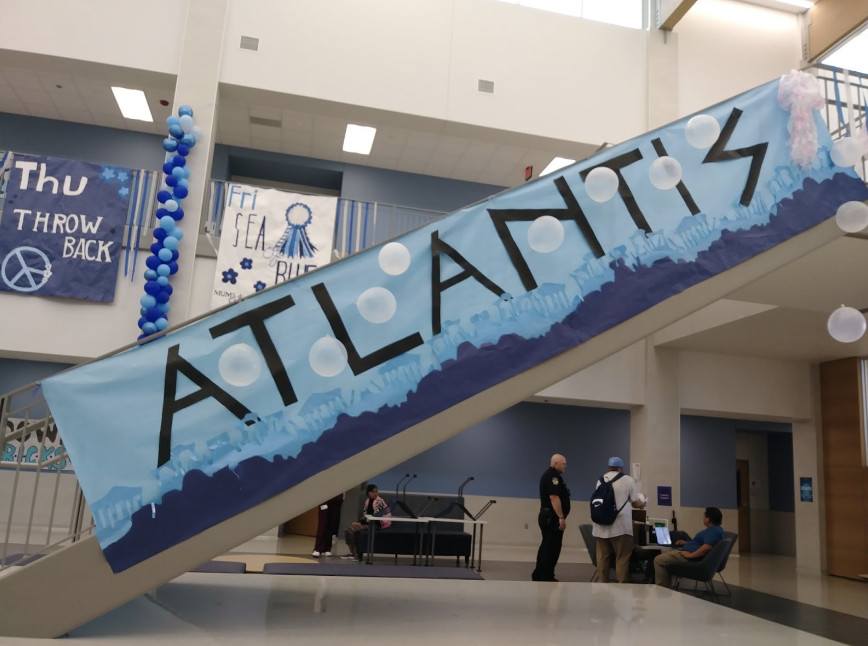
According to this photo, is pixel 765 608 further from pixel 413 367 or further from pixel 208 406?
pixel 208 406

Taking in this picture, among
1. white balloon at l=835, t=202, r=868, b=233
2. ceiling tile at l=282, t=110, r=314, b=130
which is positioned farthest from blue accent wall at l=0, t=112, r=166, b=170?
white balloon at l=835, t=202, r=868, b=233

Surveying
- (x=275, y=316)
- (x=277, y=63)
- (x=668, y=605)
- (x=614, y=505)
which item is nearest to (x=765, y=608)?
(x=614, y=505)

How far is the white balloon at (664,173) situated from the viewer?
19.2 ft

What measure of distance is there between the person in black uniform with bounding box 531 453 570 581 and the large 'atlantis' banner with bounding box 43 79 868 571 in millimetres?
3865

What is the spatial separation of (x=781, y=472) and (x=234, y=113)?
51.3 feet

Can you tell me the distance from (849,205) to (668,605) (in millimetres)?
3889

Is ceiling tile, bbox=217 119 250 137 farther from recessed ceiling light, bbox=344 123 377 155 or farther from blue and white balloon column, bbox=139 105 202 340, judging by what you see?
blue and white balloon column, bbox=139 105 202 340

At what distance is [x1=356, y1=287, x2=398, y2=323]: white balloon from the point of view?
202 inches

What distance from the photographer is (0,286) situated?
954cm

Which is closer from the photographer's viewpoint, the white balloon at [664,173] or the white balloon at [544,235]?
the white balloon at [544,235]

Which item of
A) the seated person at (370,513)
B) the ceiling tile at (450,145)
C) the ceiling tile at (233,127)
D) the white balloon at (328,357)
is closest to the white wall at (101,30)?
the ceiling tile at (233,127)

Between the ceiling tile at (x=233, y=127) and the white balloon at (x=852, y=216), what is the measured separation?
1111cm

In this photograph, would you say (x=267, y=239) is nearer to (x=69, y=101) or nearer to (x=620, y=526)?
(x=69, y=101)

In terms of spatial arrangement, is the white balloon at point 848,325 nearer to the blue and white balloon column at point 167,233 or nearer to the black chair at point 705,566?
the black chair at point 705,566
